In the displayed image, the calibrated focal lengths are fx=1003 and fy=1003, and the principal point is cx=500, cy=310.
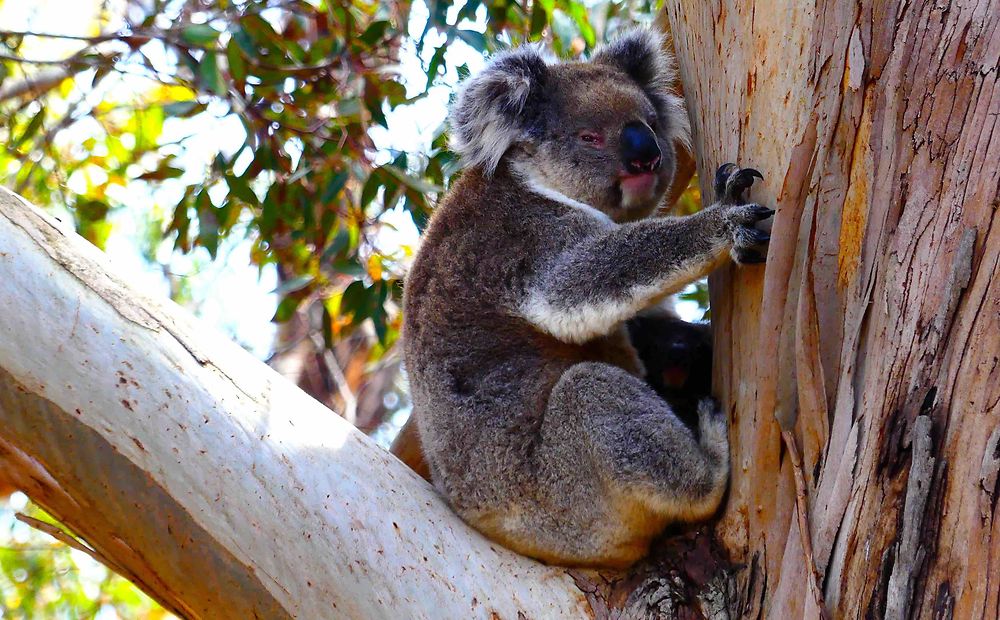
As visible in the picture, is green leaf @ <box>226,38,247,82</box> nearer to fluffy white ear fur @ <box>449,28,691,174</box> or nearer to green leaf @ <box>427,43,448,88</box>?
green leaf @ <box>427,43,448,88</box>

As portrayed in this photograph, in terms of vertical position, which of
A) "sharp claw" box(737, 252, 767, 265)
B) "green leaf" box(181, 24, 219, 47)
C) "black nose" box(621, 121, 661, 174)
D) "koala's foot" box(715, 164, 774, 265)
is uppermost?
"green leaf" box(181, 24, 219, 47)

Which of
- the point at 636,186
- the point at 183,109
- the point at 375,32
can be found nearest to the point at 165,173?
the point at 183,109

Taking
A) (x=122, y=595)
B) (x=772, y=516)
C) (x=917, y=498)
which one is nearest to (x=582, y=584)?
(x=772, y=516)

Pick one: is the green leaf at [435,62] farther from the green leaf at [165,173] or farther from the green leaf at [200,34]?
the green leaf at [165,173]

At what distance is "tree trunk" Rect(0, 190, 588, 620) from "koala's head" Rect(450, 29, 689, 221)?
137 centimetres

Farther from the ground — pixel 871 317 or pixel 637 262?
pixel 637 262

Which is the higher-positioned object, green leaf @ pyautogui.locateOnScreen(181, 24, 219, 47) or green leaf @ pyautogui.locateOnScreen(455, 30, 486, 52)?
green leaf @ pyautogui.locateOnScreen(455, 30, 486, 52)

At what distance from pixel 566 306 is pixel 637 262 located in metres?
0.26

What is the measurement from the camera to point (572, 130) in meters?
3.50

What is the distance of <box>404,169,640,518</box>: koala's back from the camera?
2939 millimetres

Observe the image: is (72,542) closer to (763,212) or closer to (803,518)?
(803,518)

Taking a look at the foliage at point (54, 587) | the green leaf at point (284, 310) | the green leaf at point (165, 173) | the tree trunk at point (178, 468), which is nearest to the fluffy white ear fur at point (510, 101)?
the tree trunk at point (178, 468)

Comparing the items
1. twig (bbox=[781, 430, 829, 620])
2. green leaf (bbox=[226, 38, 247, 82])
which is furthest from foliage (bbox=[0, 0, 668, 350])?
twig (bbox=[781, 430, 829, 620])

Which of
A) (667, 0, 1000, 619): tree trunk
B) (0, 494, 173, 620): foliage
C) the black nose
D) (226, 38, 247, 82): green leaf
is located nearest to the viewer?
(667, 0, 1000, 619): tree trunk
